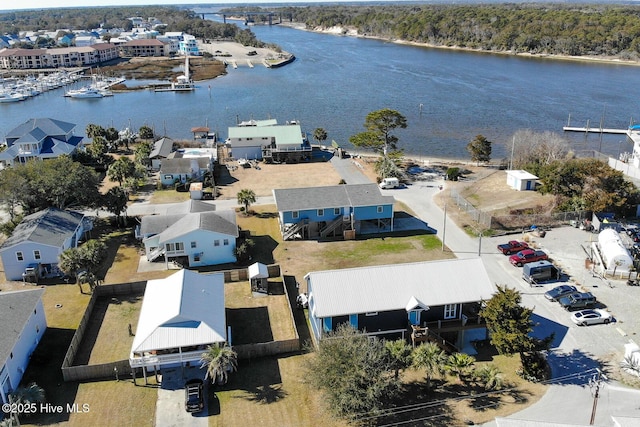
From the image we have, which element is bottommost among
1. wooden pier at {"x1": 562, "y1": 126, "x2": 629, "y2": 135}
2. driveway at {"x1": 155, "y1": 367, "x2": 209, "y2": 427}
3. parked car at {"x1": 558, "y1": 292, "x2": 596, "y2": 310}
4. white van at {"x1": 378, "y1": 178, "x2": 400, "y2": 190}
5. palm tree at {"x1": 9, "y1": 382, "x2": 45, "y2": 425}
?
driveway at {"x1": 155, "y1": 367, "x2": 209, "y2": 427}

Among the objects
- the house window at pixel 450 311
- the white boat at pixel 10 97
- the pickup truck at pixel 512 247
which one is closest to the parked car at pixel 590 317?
the house window at pixel 450 311

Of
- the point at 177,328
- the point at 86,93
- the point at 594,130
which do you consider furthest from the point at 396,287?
the point at 86,93

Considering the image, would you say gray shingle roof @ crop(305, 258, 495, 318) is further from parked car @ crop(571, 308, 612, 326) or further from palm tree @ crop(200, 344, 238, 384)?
parked car @ crop(571, 308, 612, 326)

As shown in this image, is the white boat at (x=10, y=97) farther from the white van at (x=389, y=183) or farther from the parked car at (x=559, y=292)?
the parked car at (x=559, y=292)

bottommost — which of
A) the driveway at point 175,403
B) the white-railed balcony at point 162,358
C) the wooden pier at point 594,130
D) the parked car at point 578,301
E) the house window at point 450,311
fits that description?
the driveway at point 175,403

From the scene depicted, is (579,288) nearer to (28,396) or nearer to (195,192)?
(28,396)

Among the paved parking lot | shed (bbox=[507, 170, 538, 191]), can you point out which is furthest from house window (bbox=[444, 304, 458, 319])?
shed (bbox=[507, 170, 538, 191])

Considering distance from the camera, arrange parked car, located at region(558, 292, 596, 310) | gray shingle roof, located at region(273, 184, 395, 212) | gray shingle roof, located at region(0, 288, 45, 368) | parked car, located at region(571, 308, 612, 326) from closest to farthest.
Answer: gray shingle roof, located at region(0, 288, 45, 368), parked car, located at region(571, 308, 612, 326), parked car, located at region(558, 292, 596, 310), gray shingle roof, located at region(273, 184, 395, 212)
